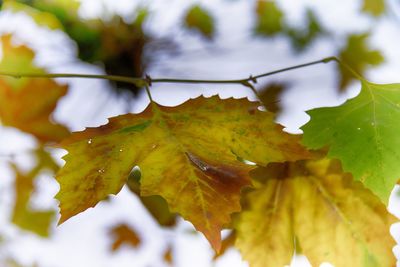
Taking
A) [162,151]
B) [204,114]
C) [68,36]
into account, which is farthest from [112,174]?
[68,36]

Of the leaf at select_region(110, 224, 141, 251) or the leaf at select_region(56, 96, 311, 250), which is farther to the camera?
the leaf at select_region(110, 224, 141, 251)

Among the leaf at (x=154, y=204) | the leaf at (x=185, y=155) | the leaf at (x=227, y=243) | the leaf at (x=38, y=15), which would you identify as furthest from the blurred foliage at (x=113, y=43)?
the leaf at (x=185, y=155)

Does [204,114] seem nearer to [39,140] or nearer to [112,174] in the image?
[112,174]

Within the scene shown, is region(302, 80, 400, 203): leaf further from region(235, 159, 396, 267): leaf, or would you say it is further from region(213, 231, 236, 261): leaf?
region(213, 231, 236, 261): leaf

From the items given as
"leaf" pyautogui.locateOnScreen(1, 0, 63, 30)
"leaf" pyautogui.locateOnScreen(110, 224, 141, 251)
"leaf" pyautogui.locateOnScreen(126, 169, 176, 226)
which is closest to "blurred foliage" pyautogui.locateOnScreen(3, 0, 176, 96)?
"leaf" pyautogui.locateOnScreen(1, 0, 63, 30)

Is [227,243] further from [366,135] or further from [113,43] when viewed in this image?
[113,43]
